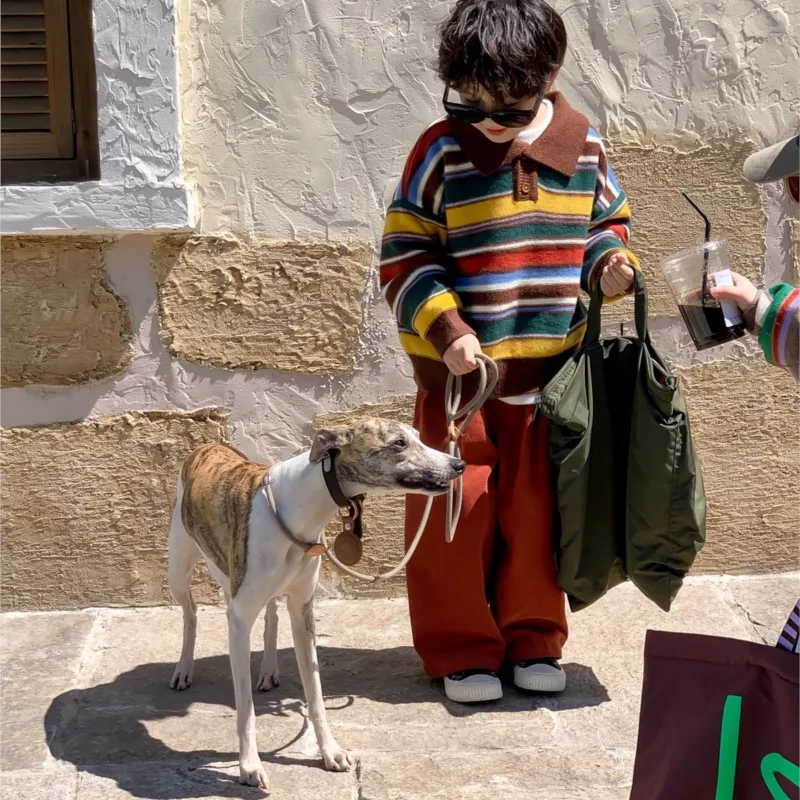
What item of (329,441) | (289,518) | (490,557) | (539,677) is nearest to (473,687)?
(539,677)

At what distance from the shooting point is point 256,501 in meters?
3.10

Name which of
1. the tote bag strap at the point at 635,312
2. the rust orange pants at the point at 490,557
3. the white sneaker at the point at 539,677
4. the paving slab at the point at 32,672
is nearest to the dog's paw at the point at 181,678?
the paving slab at the point at 32,672

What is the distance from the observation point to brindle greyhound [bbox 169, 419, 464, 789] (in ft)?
9.60

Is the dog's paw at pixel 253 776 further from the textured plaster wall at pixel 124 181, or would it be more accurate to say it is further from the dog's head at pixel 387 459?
the textured plaster wall at pixel 124 181

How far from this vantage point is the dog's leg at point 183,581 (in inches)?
140

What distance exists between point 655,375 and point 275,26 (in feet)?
5.55

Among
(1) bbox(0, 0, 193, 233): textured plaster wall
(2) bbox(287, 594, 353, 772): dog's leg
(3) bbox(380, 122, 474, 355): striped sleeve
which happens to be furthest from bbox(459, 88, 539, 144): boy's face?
(2) bbox(287, 594, 353, 772): dog's leg

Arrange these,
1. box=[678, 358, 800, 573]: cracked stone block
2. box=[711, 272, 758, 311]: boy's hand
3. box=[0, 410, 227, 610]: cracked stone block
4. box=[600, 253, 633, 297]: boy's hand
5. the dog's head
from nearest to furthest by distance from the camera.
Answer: box=[711, 272, 758, 311]: boy's hand < the dog's head < box=[600, 253, 633, 297]: boy's hand < box=[0, 410, 227, 610]: cracked stone block < box=[678, 358, 800, 573]: cracked stone block

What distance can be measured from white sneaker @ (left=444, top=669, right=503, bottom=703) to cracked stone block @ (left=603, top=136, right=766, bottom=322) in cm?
132

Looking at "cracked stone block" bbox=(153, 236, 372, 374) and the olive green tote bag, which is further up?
"cracked stone block" bbox=(153, 236, 372, 374)

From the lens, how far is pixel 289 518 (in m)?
3.05

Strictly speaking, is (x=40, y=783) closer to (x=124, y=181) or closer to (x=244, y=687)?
(x=244, y=687)

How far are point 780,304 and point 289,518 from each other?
1.35 m

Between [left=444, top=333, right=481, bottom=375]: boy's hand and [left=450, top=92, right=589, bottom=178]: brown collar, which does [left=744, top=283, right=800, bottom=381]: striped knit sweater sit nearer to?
[left=444, top=333, right=481, bottom=375]: boy's hand
